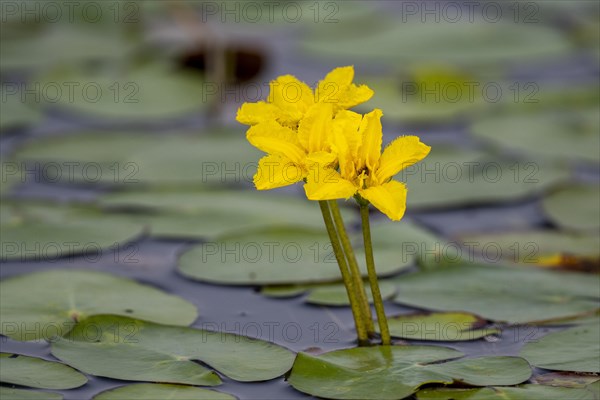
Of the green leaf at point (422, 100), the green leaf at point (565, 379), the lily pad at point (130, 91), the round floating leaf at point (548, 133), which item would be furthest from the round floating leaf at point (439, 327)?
the lily pad at point (130, 91)

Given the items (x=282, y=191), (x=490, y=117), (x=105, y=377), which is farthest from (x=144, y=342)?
(x=490, y=117)

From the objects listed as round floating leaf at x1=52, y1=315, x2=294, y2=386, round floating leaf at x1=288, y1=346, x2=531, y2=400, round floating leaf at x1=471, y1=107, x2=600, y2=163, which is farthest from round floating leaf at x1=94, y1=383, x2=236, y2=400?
round floating leaf at x1=471, y1=107, x2=600, y2=163

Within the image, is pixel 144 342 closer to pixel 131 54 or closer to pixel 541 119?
pixel 541 119

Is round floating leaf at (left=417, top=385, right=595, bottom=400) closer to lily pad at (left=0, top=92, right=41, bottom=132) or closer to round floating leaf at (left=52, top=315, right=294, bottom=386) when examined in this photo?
round floating leaf at (left=52, top=315, right=294, bottom=386)

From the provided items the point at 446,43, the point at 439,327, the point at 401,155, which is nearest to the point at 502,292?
the point at 439,327

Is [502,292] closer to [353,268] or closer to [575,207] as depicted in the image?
[353,268]

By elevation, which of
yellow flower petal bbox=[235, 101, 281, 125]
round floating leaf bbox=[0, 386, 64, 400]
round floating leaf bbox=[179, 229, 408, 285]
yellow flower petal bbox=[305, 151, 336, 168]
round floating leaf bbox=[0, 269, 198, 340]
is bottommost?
round floating leaf bbox=[0, 386, 64, 400]
